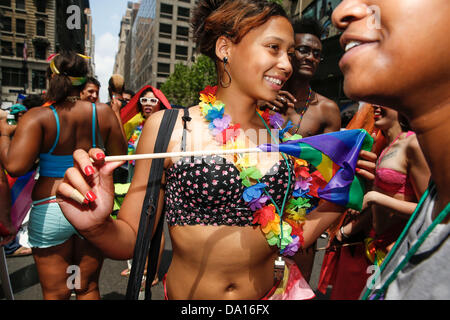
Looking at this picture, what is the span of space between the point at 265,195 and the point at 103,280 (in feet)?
10.8

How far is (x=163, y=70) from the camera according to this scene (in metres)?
51.9

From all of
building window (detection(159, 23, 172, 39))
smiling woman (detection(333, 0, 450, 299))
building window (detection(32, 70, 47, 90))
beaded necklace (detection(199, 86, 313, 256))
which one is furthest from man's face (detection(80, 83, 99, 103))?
building window (detection(159, 23, 172, 39))

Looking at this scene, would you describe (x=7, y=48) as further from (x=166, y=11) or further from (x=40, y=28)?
(x=166, y=11)

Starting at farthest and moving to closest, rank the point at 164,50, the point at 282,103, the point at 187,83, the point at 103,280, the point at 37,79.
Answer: the point at 164,50, the point at 37,79, the point at 187,83, the point at 103,280, the point at 282,103

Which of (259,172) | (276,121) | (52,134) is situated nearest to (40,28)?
(52,134)

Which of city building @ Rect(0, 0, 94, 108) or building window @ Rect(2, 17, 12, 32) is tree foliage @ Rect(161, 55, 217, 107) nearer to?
city building @ Rect(0, 0, 94, 108)

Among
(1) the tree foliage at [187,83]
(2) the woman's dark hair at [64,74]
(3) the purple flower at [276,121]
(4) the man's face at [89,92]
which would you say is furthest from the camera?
(1) the tree foliage at [187,83]

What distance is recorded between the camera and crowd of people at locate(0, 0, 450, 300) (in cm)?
69

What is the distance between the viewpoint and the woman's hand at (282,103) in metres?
2.67

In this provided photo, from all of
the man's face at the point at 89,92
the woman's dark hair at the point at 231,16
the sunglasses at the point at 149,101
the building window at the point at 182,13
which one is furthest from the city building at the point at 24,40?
the woman's dark hair at the point at 231,16

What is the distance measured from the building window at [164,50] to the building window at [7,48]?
74.4 ft

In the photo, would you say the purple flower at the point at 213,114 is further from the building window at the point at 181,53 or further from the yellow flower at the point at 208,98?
the building window at the point at 181,53

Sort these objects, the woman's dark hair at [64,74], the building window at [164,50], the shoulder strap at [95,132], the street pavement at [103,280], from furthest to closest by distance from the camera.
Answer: the building window at [164,50] < the street pavement at [103,280] < the shoulder strap at [95,132] < the woman's dark hair at [64,74]

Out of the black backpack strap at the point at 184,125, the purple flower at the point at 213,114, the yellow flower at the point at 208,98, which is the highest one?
the yellow flower at the point at 208,98
